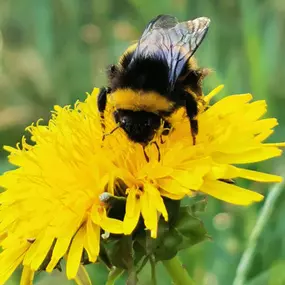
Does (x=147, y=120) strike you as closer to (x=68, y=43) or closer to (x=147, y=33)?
(x=147, y=33)

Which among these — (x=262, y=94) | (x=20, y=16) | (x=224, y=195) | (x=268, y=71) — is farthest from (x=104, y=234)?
(x=20, y=16)

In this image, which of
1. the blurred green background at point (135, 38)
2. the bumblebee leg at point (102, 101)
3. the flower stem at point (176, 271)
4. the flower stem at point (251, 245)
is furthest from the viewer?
the blurred green background at point (135, 38)

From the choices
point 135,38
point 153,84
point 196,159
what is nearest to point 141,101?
point 153,84

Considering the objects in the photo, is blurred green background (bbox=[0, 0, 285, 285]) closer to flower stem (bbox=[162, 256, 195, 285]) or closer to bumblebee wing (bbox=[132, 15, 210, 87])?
flower stem (bbox=[162, 256, 195, 285])

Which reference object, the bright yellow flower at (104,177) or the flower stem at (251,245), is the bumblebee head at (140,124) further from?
the flower stem at (251,245)

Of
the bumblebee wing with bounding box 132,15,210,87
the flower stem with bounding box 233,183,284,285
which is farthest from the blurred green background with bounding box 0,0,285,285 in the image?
the bumblebee wing with bounding box 132,15,210,87

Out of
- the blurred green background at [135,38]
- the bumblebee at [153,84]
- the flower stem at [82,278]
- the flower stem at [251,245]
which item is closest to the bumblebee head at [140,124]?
the bumblebee at [153,84]

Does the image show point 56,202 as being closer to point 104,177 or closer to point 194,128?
point 104,177

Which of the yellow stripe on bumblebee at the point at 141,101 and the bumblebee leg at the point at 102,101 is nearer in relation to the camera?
the yellow stripe on bumblebee at the point at 141,101
